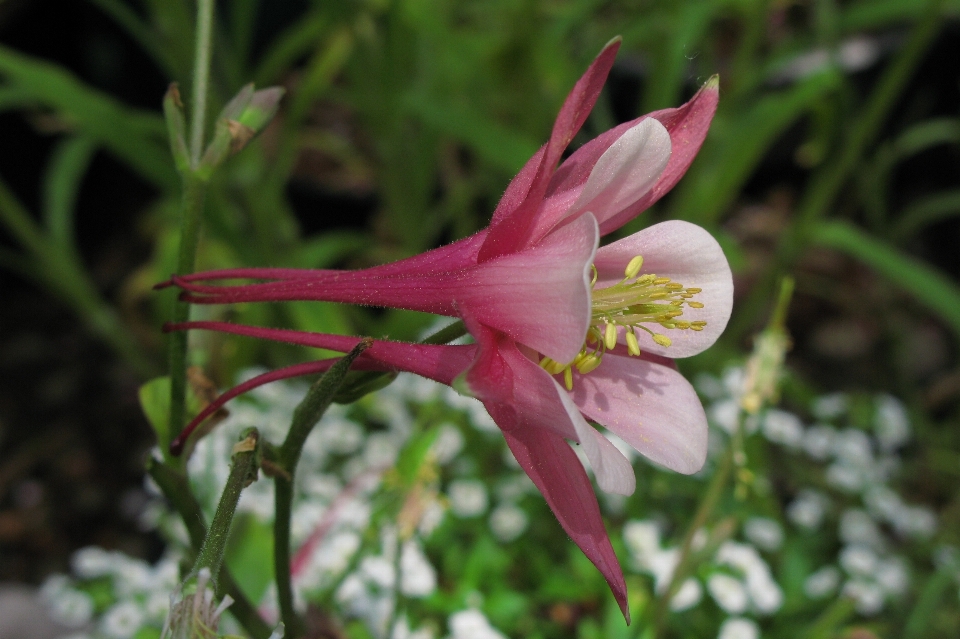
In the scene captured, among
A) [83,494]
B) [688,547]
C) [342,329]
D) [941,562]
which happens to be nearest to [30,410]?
[83,494]

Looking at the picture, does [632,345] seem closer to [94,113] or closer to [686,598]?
[686,598]

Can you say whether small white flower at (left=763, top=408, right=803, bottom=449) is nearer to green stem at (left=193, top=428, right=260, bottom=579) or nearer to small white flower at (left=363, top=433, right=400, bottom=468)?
small white flower at (left=363, top=433, right=400, bottom=468)

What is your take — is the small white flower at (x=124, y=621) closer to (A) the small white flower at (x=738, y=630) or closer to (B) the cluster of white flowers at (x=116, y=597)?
(B) the cluster of white flowers at (x=116, y=597)

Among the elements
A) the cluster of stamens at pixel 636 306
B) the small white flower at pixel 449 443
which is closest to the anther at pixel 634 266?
the cluster of stamens at pixel 636 306

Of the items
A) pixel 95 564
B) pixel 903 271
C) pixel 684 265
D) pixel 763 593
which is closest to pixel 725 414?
pixel 763 593

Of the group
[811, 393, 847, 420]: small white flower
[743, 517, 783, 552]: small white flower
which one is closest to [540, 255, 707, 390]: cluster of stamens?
[743, 517, 783, 552]: small white flower

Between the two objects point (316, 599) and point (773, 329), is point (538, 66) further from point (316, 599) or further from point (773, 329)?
point (316, 599)
